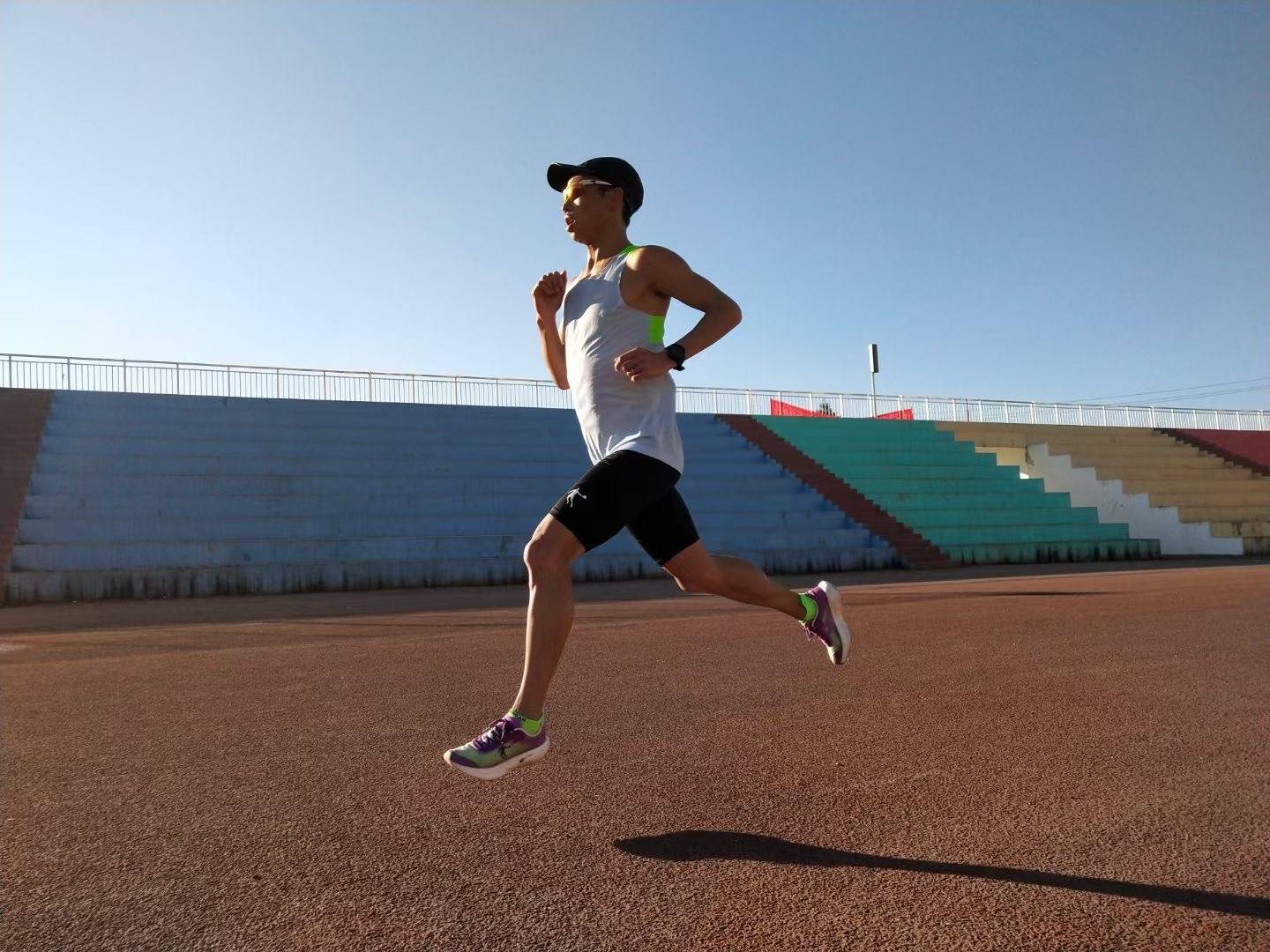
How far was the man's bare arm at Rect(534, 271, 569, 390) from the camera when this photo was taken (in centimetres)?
327

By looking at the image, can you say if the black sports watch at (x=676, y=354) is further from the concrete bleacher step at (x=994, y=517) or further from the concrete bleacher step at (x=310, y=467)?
the concrete bleacher step at (x=994, y=517)

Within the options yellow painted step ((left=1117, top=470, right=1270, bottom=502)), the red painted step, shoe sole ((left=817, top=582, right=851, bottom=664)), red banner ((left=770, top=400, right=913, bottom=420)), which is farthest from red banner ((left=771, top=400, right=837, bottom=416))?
shoe sole ((left=817, top=582, right=851, bottom=664))

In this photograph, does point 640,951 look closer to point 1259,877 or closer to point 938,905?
point 938,905

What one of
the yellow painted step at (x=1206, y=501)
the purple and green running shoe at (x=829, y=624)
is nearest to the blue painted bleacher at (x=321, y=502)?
the yellow painted step at (x=1206, y=501)

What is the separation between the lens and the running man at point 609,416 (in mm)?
2779

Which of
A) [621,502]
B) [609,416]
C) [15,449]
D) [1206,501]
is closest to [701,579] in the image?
[621,502]

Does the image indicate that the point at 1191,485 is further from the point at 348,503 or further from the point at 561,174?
the point at 561,174

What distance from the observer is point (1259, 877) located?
2.07m

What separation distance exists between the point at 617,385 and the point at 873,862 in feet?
5.11

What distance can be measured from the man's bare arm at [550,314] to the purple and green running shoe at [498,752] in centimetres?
120

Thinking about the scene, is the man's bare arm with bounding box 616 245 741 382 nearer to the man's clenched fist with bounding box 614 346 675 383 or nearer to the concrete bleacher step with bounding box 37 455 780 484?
the man's clenched fist with bounding box 614 346 675 383

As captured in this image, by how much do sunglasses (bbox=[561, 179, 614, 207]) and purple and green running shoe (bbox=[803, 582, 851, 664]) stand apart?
1.78 metres

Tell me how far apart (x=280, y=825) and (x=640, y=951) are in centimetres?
121

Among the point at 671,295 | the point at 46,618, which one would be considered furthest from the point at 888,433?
the point at 671,295
